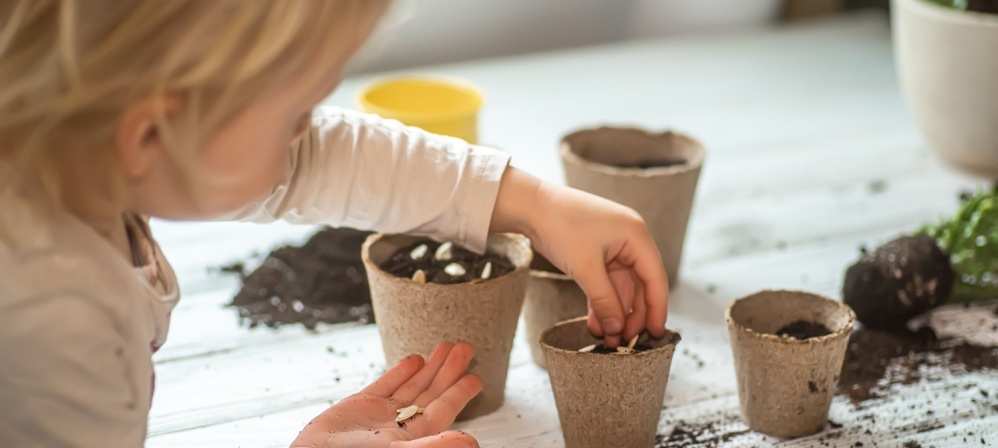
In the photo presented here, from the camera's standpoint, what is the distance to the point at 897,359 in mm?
874

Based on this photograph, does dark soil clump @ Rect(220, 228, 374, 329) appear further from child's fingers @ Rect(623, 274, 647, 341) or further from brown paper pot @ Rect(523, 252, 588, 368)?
child's fingers @ Rect(623, 274, 647, 341)

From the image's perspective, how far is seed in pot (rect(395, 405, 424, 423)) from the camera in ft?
2.31

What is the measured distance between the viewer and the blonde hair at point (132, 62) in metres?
0.50

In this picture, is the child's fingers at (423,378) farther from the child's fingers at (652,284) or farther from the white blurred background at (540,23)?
the white blurred background at (540,23)

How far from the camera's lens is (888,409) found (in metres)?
0.81

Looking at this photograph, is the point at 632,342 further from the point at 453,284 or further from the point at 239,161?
the point at 239,161

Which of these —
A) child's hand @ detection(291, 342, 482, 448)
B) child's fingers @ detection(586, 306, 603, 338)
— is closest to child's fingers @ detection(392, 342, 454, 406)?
child's hand @ detection(291, 342, 482, 448)

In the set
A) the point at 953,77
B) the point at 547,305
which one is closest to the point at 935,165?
the point at 953,77

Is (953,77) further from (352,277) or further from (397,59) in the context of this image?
(397,59)

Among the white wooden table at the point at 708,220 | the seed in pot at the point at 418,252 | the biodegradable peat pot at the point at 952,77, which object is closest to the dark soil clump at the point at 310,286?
the white wooden table at the point at 708,220

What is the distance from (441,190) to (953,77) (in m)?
0.67

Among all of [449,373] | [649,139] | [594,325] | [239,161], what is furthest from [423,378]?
[649,139]

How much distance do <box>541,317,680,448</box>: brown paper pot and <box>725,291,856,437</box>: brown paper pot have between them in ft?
0.21

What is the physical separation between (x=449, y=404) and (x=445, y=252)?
14 centimetres
